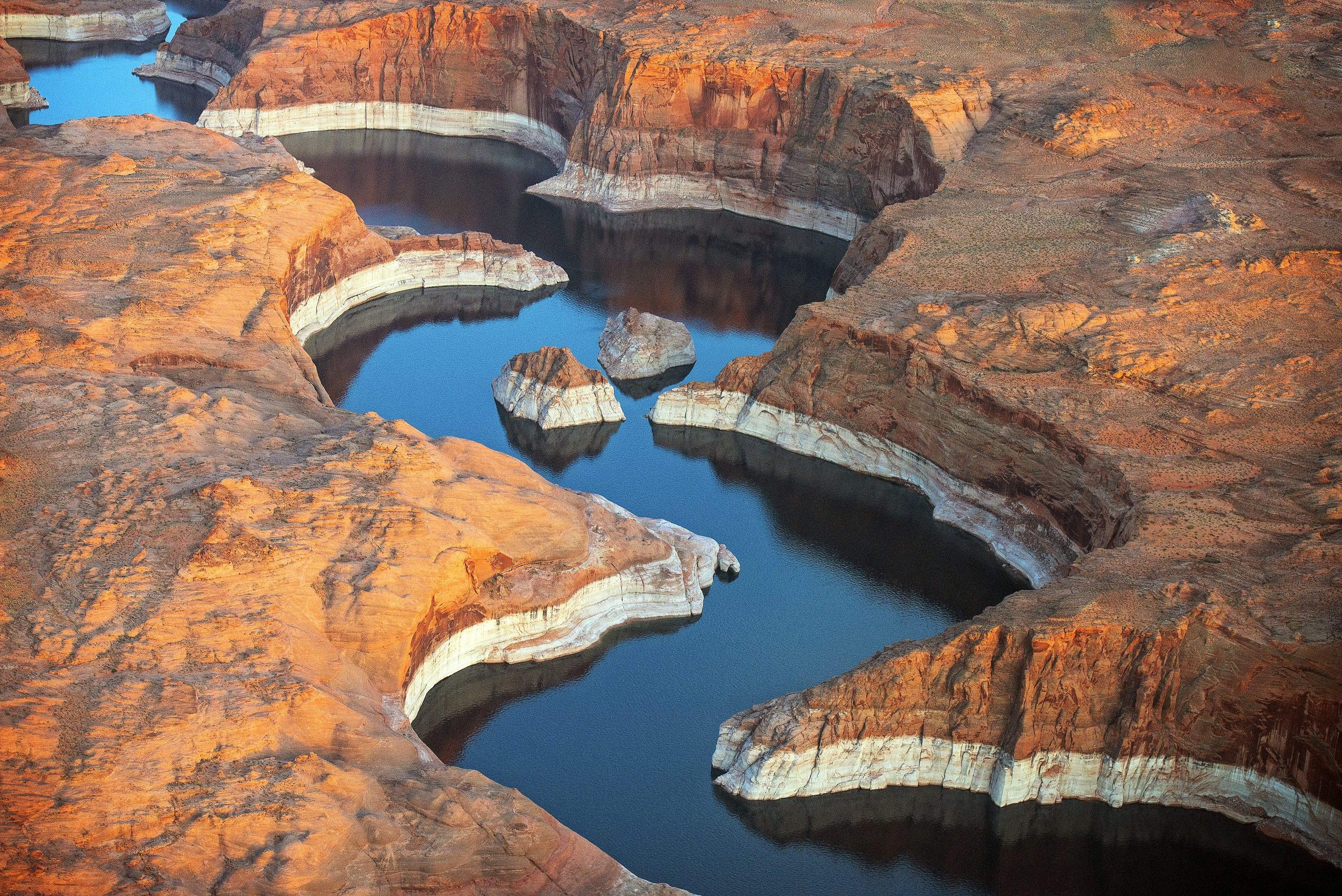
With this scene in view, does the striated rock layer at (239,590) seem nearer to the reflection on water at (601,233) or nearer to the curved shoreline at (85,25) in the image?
the reflection on water at (601,233)

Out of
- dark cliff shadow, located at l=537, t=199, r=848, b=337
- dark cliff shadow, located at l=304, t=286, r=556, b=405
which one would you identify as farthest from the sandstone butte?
dark cliff shadow, located at l=304, t=286, r=556, b=405

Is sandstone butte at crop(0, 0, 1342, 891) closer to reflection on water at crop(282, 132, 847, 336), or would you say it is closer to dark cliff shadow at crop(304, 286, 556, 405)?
reflection on water at crop(282, 132, 847, 336)

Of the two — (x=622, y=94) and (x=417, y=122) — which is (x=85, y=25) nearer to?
(x=417, y=122)

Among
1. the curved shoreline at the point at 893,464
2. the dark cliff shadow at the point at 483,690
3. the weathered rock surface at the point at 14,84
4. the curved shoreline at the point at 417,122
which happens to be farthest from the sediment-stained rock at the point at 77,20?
the dark cliff shadow at the point at 483,690

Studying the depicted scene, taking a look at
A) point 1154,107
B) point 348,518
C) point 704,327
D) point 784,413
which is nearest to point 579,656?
point 348,518

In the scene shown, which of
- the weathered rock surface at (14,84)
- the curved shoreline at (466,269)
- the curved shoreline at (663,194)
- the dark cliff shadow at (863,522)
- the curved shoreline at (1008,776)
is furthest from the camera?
the weathered rock surface at (14,84)
